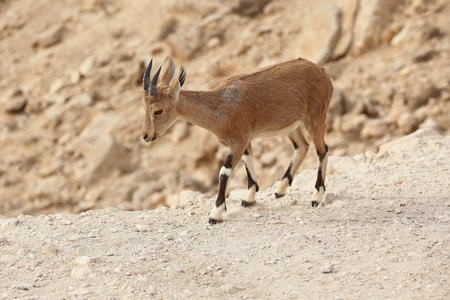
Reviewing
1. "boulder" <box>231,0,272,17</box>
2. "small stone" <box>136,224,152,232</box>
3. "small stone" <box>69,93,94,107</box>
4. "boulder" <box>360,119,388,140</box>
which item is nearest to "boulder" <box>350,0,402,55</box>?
"boulder" <box>360,119,388,140</box>

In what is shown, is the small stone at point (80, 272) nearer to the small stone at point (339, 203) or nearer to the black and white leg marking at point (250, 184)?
the black and white leg marking at point (250, 184)

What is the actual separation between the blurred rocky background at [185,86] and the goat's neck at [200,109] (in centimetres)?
728

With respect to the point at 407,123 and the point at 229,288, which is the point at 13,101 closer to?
the point at 407,123

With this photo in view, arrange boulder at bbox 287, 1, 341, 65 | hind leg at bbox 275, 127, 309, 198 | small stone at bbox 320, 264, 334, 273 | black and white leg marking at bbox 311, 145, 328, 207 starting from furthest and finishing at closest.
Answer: boulder at bbox 287, 1, 341, 65 < hind leg at bbox 275, 127, 309, 198 < black and white leg marking at bbox 311, 145, 328, 207 < small stone at bbox 320, 264, 334, 273

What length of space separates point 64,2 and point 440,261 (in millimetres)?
26227

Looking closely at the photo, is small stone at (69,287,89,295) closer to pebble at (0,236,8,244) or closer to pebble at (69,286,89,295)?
pebble at (69,286,89,295)

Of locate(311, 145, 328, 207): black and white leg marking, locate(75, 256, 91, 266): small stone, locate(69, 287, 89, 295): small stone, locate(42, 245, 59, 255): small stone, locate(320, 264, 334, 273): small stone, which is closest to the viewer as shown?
locate(69, 287, 89, 295): small stone

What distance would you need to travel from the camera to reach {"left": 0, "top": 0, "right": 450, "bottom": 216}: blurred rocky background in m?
19.2

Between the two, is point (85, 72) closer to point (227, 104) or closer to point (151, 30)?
point (151, 30)

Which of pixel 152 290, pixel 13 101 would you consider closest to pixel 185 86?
pixel 13 101

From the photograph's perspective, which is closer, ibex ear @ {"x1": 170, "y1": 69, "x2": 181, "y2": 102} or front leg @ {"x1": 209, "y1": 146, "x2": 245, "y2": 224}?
ibex ear @ {"x1": 170, "y1": 69, "x2": 181, "y2": 102}

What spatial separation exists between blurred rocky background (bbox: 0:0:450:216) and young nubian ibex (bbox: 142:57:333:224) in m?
6.72

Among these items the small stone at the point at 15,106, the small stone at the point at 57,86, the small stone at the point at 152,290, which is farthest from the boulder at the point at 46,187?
the small stone at the point at 152,290

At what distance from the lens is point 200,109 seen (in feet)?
29.2
